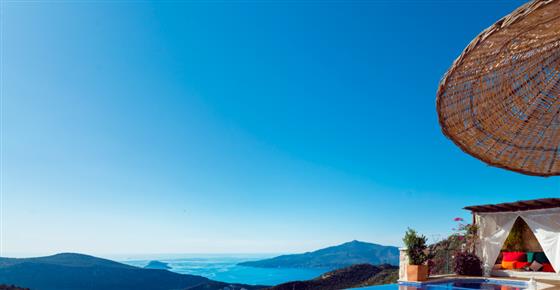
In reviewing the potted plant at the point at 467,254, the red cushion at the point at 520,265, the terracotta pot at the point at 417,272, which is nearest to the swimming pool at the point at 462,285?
the terracotta pot at the point at 417,272

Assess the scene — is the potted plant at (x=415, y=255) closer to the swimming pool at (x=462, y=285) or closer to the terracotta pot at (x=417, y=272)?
the terracotta pot at (x=417, y=272)

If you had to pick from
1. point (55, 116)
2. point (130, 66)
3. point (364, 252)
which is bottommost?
point (364, 252)

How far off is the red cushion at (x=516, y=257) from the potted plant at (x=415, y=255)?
3.33 m

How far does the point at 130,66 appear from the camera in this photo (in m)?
16.8

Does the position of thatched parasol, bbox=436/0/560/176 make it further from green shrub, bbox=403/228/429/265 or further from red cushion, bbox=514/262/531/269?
red cushion, bbox=514/262/531/269

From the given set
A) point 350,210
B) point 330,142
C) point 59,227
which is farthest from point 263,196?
point 59,227

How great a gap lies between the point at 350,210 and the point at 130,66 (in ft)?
81.9

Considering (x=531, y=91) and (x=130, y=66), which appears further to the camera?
(x=130, y=66)

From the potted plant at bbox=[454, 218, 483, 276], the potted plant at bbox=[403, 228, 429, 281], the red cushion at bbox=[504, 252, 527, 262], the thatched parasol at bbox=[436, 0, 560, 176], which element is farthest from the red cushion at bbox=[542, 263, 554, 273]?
the thatched parasol at bbox=[436, 0, 560, 176]

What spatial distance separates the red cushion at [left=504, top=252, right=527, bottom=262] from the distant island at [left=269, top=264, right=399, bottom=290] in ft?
18.1

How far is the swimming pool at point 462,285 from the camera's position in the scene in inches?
398

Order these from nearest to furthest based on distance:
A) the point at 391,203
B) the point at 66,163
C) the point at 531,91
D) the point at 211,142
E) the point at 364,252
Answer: the point at 531,91
the point at 66,163
the point at 211,142
the point at 391,203
the point at 364,252

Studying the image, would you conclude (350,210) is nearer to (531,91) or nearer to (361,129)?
(361,129)

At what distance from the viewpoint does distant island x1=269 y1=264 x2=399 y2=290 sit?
18.9 metres
